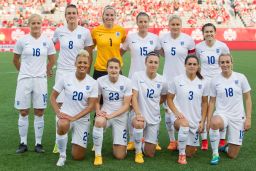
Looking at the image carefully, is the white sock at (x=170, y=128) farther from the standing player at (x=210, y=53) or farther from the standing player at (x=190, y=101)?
the standing player at (x=210, y=53)

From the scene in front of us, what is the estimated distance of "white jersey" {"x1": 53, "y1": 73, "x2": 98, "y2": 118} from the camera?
6.03 meters

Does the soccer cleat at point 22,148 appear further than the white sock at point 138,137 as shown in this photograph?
Yes

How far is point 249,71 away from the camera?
1634cm

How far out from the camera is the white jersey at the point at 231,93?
6.17 meters

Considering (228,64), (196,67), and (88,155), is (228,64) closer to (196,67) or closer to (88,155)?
(196,67)

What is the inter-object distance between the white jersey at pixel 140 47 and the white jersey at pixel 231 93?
1.27 metres

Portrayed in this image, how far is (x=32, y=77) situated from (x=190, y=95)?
2.41 meters

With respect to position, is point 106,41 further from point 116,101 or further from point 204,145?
point 204,145

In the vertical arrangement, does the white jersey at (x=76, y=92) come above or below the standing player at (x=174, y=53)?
below

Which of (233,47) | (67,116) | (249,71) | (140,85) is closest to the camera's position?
(67,116)

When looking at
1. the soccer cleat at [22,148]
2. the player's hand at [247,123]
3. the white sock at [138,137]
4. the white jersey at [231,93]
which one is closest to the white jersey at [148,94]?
the white sock at [138,137]

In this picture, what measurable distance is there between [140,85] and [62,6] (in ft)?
90.2

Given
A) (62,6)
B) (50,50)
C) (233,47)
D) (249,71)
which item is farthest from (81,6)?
(50,50)

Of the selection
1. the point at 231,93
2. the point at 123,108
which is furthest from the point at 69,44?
the point at 231,93
